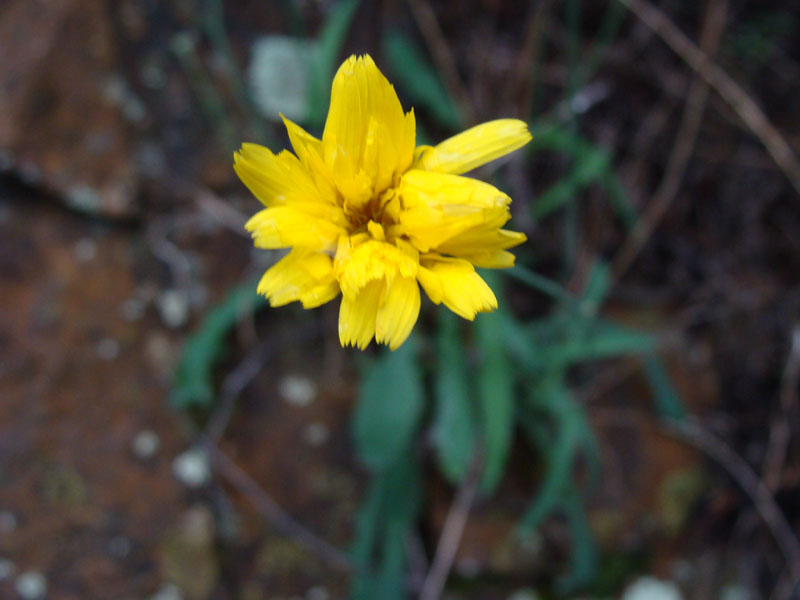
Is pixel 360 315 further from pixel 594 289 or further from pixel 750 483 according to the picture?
pixel 750 483

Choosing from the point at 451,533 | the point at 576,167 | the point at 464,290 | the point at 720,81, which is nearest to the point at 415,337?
the point at 451,533

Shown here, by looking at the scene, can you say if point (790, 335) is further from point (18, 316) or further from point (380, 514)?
point (18, 316)

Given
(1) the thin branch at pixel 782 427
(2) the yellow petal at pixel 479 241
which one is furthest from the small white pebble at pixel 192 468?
(1) the thin branch at pixel 782 427

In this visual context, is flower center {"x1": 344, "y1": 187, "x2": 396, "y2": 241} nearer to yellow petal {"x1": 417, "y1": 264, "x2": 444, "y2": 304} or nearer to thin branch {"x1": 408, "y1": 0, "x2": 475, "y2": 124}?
yellow petal {"x1": 417, "y1": 264, "x2": 444, "y2": 304}

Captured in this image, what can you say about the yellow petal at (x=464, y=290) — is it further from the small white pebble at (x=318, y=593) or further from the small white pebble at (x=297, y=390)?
the small white pebble at (x=318, y=593)

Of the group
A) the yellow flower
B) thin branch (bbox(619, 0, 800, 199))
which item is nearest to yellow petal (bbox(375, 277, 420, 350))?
the yellow flower
